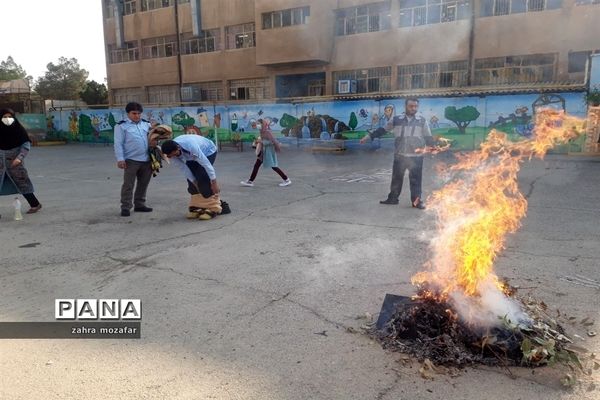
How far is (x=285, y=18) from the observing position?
24.5m

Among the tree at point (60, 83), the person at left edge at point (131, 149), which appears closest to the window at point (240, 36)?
the person at left edge at point (131, 149)

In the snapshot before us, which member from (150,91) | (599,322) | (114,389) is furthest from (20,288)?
(150,91)

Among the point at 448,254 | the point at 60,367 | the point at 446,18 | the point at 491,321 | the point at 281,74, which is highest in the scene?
the point at 446,18

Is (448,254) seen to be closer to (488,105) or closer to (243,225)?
(243,225)

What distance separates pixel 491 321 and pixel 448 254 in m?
0.67

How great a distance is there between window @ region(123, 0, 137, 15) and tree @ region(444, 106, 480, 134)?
994 inches

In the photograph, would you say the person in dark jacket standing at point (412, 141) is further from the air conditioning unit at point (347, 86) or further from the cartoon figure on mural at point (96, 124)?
the cartoon figure on mural at point (96, 124)

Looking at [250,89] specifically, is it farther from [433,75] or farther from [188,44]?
[433,75]

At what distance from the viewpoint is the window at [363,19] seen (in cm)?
2186

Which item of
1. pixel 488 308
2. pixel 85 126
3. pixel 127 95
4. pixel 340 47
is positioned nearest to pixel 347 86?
pixel 340 47

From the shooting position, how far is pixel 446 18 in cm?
2045

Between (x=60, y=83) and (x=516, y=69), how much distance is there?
45812mm

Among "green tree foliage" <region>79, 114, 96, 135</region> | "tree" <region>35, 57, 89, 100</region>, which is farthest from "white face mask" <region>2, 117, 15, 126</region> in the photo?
"tree" <region>35, 57, 89, 100</region>

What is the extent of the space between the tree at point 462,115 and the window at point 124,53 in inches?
953
